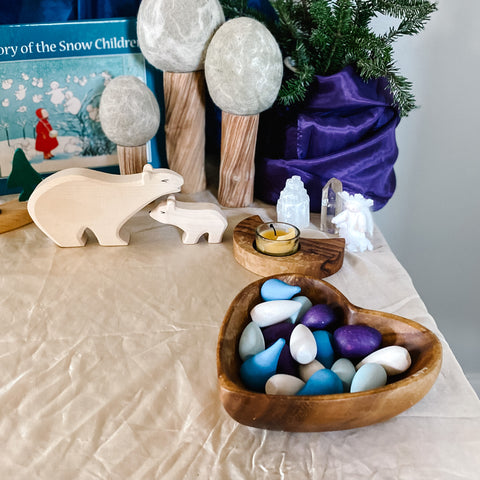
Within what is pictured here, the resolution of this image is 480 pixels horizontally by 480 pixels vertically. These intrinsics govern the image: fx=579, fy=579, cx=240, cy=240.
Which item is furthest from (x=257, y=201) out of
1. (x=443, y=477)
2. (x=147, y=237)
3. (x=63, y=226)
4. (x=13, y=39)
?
(x=443, y=477)

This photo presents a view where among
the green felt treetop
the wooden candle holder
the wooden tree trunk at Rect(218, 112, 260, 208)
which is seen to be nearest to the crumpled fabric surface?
the wooden candle holder

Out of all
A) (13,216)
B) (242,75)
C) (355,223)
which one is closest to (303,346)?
(355,223)

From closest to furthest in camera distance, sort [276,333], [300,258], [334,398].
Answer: [334,398] → [276,333] → [300,258]

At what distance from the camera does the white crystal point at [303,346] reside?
0.57 m

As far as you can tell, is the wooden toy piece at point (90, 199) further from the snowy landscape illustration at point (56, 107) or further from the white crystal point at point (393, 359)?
the white crystal point at point (393, 359)

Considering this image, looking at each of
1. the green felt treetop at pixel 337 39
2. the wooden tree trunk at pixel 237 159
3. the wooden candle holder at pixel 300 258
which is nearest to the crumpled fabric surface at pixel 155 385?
the wooden candle holder at pixel 300 258

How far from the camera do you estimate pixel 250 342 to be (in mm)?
585

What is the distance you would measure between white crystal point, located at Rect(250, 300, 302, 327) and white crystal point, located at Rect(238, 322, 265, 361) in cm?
2

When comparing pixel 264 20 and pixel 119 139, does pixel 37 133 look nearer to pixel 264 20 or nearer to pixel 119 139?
pixel 119 139

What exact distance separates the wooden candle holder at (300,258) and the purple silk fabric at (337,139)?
15 cm

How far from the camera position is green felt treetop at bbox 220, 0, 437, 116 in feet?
2.74

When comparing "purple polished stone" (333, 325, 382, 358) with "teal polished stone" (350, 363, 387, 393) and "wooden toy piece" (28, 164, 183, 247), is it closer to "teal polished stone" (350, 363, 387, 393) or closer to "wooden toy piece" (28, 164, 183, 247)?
"teal polished stone" (350, 363, 387, 393)

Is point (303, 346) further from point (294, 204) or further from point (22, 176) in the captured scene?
point (22, 176)

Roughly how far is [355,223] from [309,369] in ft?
1.06
